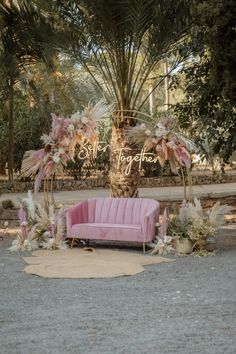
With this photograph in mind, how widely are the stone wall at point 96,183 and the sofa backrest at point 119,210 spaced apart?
8.06 m

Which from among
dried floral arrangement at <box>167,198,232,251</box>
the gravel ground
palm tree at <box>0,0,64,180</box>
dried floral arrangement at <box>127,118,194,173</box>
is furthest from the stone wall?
the gravel ground

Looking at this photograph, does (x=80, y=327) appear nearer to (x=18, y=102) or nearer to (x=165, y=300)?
Answer: (x=165, y=300)

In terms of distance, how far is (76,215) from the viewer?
10062 millimetres

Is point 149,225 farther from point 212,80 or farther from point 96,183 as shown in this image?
point 96,183

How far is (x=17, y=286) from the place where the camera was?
7059 mm

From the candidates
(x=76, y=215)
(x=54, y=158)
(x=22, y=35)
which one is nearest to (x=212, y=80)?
(x=54, y=158)

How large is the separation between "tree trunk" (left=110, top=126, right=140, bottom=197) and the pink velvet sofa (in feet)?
7.39

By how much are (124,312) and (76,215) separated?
4.37 m

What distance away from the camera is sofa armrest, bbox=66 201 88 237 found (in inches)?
387

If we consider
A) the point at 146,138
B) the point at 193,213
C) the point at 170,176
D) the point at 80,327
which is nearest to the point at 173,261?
the point at 193,213

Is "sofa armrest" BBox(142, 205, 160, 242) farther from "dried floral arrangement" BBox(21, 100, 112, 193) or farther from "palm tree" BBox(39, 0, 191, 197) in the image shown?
"palm tree" BBox(39, 0, 191, 197)

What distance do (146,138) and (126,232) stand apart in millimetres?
1634

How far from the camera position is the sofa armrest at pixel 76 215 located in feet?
32.2

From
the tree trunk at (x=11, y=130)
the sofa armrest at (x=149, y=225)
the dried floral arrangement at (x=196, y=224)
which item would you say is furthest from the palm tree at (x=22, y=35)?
the dried floral arrangement at (x=196, y=224)
